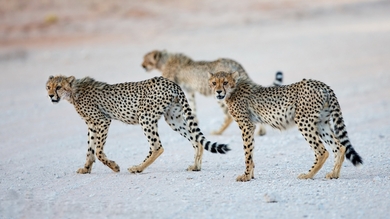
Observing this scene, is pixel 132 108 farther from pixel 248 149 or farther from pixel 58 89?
pixel 248 149

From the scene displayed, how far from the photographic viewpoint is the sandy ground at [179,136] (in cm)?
677

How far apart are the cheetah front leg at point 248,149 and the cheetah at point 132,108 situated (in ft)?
1.35

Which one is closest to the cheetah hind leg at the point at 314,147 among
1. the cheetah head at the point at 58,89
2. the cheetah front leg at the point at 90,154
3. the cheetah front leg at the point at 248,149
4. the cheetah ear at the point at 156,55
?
the cheetah front leg at the point at 248,149

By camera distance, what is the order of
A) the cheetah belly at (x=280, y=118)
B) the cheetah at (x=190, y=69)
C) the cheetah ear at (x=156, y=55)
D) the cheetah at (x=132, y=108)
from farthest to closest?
1. the cheetah ear at (x=156, y=55)
2. the cheetah at (x=190, y=69)
3. the cheetah at (x=132, y=108)
4. the cheetah belly at (x=280, y=118)

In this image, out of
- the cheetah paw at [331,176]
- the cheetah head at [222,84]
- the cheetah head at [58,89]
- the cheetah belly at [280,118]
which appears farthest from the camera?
the cheetah head at [58,89]

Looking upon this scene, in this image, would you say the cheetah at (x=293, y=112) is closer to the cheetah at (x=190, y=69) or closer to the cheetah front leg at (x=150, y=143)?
the cheetah front leg at (x=150, y=143)

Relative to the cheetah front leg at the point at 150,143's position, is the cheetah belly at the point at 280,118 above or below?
above

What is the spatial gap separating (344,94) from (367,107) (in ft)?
6.52

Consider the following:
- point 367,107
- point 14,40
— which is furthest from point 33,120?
point 14,40

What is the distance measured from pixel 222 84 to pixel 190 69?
14.0ft

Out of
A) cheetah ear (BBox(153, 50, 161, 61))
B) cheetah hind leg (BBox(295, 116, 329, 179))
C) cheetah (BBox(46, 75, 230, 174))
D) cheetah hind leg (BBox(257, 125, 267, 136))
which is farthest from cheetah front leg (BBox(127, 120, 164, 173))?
cheetah ear (BBox(153, 50, 161, 61))

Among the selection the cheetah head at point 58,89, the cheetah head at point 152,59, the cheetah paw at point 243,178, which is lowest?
the cheetah paw at point 243,178

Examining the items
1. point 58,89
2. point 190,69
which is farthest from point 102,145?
point 190,69

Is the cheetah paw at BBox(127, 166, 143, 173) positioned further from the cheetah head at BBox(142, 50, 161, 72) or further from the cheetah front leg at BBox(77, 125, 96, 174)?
the cheetah head at BBox(142, 50, 161, 72)
